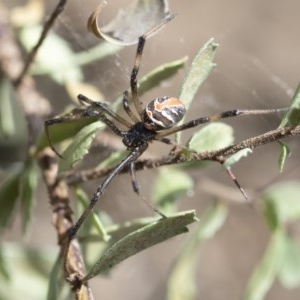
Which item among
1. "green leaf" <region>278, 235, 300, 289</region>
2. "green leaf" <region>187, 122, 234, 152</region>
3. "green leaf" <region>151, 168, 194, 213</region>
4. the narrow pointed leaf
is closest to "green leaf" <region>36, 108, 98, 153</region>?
the narrow pointed leaf

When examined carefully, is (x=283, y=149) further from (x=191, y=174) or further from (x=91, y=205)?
(x=191, y=174)

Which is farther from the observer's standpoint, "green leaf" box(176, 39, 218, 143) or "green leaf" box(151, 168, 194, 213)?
"green leaf" box(151, 168, 194, 213)

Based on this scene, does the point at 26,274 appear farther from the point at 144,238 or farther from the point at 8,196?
the point at 144,238

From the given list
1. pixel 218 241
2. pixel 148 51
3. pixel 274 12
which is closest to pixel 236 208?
pixel 218 241

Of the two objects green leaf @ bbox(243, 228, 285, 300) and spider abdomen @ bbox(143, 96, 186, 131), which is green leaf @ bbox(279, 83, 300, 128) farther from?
green leaf @ bbox(243, 228, 285, 300)

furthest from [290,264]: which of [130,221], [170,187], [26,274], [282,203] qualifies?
[26,274]
